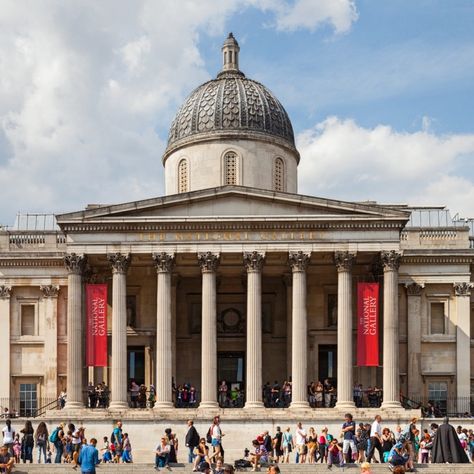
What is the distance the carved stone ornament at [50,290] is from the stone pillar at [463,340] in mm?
21502

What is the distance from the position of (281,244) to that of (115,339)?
9285mm

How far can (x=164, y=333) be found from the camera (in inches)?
1991

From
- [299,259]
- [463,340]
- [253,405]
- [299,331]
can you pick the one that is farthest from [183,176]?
[463,340]

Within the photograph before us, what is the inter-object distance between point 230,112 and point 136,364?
15094mm

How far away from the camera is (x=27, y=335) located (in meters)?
56.6

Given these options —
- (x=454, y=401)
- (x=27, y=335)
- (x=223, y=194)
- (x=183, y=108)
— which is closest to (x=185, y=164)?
(x=183, y=108)

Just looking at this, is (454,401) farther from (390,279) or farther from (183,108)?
(183,108)

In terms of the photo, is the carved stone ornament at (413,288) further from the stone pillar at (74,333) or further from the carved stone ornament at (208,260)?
the stone pillar at (74,333)

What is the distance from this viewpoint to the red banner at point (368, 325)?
50344 mm

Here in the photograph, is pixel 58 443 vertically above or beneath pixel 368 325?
beneath

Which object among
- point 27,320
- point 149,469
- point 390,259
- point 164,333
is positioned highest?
point 390,259

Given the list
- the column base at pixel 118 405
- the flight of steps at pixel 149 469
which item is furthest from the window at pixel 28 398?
the flight of steps at pixel 149 469

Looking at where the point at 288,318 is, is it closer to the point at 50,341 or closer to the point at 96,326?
the point at 96,326

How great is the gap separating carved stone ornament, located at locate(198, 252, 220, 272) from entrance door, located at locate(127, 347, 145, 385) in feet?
25.1
